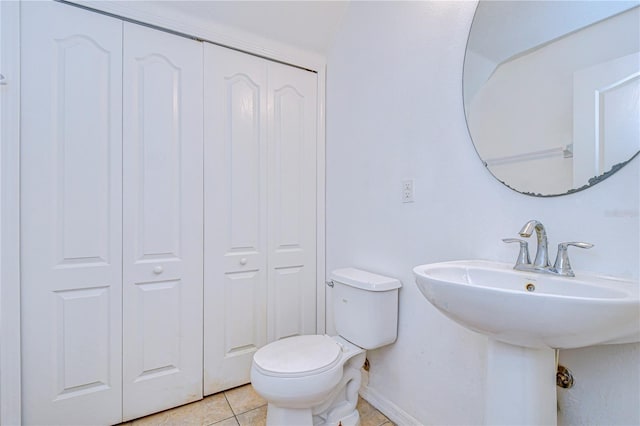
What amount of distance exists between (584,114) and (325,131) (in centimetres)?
138

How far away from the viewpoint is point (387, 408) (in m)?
1.55

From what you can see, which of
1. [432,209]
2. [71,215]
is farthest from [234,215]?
[432,209]

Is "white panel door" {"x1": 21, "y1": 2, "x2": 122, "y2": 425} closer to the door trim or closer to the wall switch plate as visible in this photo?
the door trim

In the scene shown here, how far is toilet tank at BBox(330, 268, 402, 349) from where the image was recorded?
143 cm

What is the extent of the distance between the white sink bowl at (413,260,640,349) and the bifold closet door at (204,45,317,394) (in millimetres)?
1152

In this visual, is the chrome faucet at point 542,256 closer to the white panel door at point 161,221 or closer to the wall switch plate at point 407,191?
the wall switch plate at point 407,191

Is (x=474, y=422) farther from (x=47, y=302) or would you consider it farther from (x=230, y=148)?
(x=47, y=302)

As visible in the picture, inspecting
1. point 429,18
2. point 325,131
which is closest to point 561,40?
point 429,18

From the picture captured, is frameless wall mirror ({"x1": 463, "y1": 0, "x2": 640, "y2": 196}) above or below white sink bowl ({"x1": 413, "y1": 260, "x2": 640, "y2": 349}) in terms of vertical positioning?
above

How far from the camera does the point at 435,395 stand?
132cm

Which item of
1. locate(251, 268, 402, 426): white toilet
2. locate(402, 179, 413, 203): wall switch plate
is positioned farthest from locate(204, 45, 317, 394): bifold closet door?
locate(402, 179, 413, 203): wall switch plate

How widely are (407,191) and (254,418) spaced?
133 centimetres

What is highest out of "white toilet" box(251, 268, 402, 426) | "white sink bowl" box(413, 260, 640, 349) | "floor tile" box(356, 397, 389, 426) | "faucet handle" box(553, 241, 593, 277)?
"faucet handle" box(553, 241, 593, 277)

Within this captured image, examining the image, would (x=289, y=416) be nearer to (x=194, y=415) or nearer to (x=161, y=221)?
(x=194, y=415)
